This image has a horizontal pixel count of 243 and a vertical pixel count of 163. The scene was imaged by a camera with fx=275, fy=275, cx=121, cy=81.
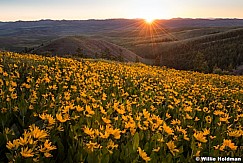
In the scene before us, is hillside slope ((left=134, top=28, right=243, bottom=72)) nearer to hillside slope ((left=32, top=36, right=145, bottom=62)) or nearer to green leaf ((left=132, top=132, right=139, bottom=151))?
hillside slope ((left=32, top=36, right=145, bottom=62))

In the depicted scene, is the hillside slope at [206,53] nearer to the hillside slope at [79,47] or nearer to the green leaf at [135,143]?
the hillside slope at [79,47]

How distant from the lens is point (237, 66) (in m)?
59.8

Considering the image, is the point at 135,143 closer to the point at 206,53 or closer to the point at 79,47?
the point at 206,53

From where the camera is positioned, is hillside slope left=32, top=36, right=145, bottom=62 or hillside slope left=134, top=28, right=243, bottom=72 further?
hillside slope left=32, top=36, right=145, bottom=62

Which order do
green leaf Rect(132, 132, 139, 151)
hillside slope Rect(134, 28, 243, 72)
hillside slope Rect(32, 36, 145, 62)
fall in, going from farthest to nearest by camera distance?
hillside slope Rect(32, 36, 145, 62)
hillside slope Rect(134, 28, 243, 72)
green leaf Rect(132, 132, 139, 151)

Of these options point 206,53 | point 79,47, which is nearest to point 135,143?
point 206,53

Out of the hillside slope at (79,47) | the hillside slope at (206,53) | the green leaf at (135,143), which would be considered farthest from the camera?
the hillside slope at (79,47)

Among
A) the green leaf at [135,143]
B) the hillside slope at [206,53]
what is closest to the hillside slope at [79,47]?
the hillside slope at [206,53]

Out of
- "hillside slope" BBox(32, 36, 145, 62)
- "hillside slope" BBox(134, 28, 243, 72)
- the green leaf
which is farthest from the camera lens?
"hillside slope" BBox(32, 36, 145, 62)

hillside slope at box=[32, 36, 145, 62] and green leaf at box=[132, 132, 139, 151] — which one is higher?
green leaf at box=[132, 132, 139, 151]

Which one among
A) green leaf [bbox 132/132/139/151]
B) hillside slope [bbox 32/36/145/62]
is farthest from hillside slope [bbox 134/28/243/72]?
green leaf [bbox 132/132/139/151]

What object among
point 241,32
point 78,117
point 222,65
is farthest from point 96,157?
point 241,32

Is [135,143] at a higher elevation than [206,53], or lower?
higher

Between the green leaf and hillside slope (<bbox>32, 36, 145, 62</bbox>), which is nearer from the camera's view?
the green leaf
